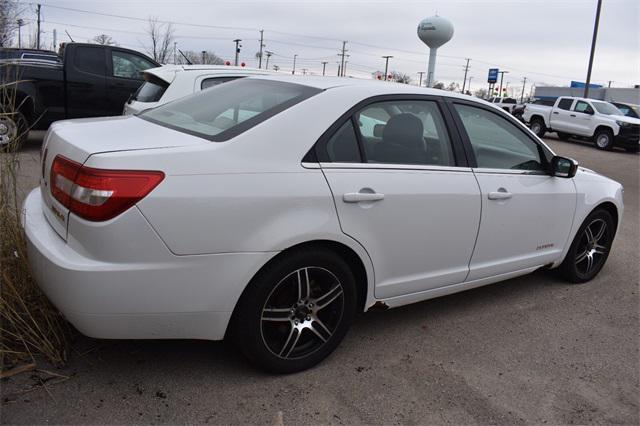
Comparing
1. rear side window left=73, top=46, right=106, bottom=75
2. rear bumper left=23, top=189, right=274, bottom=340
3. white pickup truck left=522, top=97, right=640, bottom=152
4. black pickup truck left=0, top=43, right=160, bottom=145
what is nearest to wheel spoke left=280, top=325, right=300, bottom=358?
rear bumper left=23, top=189, right=274, bottom=340

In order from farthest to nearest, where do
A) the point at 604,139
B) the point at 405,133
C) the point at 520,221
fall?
the point at 604,139
the point at 520,221
the point at 405,133

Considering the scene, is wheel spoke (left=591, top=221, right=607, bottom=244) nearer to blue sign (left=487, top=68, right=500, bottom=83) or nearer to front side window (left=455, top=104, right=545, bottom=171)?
front side window (left=455, top=104, right=545, bottom=171)

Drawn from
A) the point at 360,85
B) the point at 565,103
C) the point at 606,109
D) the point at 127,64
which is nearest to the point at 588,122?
the point at 606,109

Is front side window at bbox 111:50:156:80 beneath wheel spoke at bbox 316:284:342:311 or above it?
above

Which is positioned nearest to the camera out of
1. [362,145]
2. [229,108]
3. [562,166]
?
[362,145]

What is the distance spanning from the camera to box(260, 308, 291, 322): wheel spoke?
2787mm

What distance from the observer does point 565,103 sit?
71.4 feet

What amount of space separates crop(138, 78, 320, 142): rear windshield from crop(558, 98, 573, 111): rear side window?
2087cm

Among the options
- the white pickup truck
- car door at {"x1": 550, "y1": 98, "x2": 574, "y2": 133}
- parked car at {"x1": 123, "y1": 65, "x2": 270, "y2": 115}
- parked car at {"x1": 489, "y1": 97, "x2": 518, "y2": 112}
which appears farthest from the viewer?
parked car at {"x1": 489, "y1": 97, "x2": 518, "y2": 112}

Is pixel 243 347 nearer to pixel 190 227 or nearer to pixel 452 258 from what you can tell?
pixel 190 227

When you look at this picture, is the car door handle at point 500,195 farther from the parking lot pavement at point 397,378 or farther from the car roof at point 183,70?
the car roof at point 183,70

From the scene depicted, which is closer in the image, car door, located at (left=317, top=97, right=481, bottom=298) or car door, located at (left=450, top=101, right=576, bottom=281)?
car door, located at (left=317, top=97, right=481, bottom=298)

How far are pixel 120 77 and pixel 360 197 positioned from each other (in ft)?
26.2

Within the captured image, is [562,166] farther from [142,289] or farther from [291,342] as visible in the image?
[142,289]
